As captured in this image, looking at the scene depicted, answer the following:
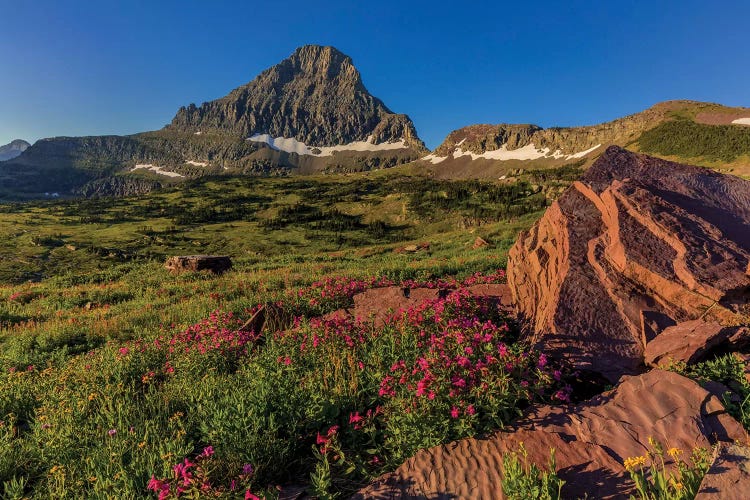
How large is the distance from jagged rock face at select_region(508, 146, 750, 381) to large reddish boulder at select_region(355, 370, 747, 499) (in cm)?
150

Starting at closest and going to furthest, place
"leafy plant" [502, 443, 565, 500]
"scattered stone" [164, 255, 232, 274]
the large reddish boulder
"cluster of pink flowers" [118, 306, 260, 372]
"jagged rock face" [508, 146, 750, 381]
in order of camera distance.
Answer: "leafy plant" [502, 443, 565, 500]
the large reddish boulder
"jagged rock face" [508, 146, 750, 381]
"cluster of pink flowers" [118, 306, 260, 372]
"scattered stone" [164, 255, 232, 274]

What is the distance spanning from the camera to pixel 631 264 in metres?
7.04

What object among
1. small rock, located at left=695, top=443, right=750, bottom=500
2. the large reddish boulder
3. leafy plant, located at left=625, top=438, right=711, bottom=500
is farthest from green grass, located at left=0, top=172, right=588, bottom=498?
small rock, located at left=695, top=443, right=750, bottom=500

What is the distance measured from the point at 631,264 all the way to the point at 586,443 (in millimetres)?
4319

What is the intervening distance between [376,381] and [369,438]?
36.0 inches

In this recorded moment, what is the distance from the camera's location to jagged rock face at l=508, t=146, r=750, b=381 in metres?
6.36

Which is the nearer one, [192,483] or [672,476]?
[672,476]

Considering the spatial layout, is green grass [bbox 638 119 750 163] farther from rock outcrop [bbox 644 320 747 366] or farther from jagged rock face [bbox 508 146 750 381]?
rock outcrop [bbox 644 320 747 366]

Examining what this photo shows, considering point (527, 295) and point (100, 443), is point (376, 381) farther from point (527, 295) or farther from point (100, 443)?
point (527, 295)

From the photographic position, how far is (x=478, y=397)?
4613mm

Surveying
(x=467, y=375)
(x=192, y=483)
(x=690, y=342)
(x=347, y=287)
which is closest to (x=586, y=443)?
(x=467, y=375)

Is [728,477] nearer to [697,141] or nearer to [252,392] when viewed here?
[252,392]

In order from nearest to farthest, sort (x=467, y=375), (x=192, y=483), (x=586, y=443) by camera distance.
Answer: (x=192, y=483), (x=586, y=443), (x=467, y=375)

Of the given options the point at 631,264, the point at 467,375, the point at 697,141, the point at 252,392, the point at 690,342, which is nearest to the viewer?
the point at 467,375
